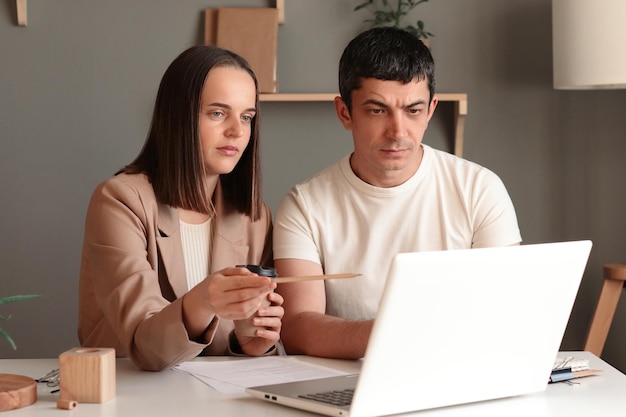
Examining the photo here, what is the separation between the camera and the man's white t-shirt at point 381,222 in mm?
1992

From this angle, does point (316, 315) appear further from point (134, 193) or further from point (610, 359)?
point (610, 359)

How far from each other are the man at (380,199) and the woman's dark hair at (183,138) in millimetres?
182

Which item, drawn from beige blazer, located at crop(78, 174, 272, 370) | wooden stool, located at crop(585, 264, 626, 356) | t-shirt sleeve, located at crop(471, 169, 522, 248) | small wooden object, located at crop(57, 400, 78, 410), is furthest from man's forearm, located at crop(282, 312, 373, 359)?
wooden stool, located at crop(585, 264, 626, 356)

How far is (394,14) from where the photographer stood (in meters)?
3.15

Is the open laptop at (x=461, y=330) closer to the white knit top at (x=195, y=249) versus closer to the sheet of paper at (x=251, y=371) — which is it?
the sheet of paper at (x=251, y=371)

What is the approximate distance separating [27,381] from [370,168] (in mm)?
919

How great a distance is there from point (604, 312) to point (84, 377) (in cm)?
211

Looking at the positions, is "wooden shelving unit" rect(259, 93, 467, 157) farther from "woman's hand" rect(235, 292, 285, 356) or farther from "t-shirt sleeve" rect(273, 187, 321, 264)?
"woman's hand" rect(235, 292, 285, 356)

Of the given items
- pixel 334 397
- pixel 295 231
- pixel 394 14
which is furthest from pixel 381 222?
pixel 394 14

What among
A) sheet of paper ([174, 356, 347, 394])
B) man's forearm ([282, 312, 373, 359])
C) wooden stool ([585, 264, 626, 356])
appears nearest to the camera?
sheet of paper ([174, 356, 347, 394])

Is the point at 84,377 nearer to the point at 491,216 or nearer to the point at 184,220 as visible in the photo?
the point at 184,220

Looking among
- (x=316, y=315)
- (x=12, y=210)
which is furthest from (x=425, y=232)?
(x=12, y=210)

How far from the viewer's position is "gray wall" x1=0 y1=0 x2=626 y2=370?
3.20 meters

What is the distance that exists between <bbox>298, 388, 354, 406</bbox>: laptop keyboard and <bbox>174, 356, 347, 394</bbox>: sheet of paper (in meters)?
0.16
